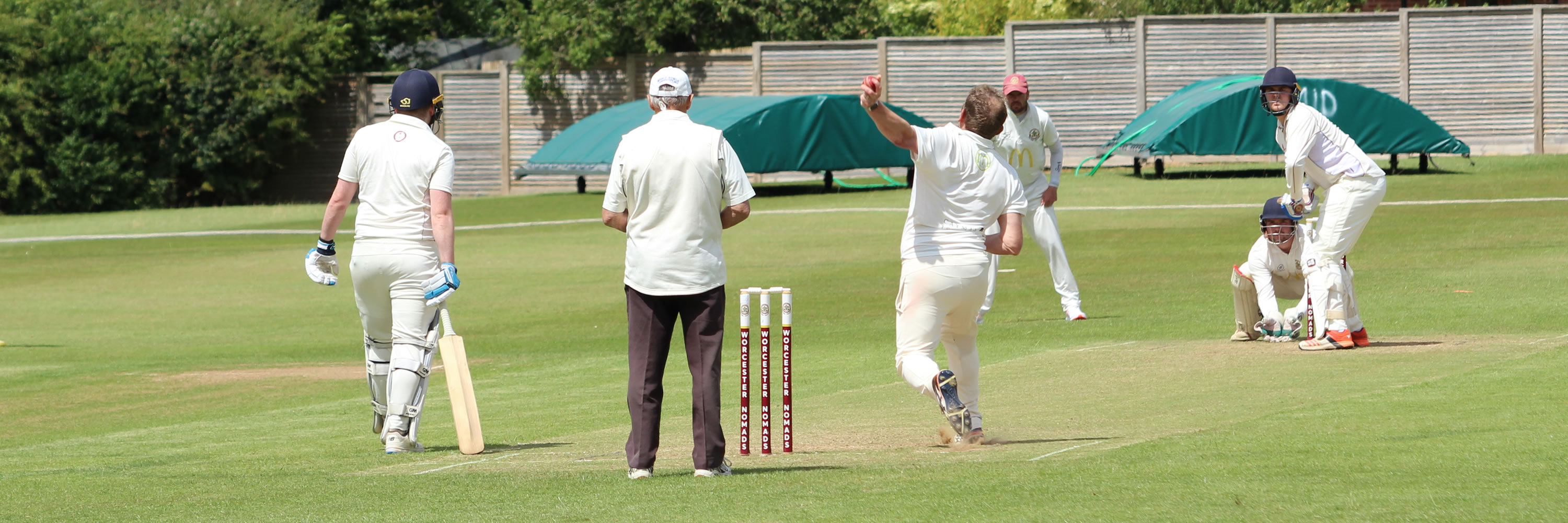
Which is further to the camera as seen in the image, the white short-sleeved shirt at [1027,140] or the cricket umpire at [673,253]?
the white short-sleeved shirt at [1027,140]

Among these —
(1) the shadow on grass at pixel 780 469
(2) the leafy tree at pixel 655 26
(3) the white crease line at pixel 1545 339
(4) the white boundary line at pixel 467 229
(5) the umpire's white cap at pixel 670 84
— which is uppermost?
(2) the leafy tree at pixel 655 26

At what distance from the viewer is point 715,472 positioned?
23.2 ft

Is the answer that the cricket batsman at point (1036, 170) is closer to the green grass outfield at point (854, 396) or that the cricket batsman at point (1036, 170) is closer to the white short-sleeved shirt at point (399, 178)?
the green grass outfield at point (854, 396)

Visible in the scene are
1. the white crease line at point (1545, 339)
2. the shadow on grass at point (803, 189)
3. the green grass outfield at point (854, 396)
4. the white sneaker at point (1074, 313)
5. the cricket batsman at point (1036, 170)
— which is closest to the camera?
the green grass outfield at point (854, 396)

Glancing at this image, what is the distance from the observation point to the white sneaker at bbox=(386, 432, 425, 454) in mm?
8484

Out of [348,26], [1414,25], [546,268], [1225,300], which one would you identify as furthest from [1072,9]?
[1225,300]

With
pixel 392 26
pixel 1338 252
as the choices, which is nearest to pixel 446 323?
pixel 1338 252

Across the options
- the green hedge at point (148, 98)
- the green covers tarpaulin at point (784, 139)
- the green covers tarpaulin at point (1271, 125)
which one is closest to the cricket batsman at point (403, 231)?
the green covers tarpaulin at point (784, 139)

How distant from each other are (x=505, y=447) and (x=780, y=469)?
2.07m

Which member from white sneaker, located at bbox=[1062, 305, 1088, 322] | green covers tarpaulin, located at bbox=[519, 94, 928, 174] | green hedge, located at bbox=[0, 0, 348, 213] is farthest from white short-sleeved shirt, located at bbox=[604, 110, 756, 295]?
green hedge, located at bbox=[0, 0, 348, 213]

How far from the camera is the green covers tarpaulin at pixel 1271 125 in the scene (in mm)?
28359

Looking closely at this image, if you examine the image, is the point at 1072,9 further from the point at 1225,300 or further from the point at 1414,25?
the point at 1225,300

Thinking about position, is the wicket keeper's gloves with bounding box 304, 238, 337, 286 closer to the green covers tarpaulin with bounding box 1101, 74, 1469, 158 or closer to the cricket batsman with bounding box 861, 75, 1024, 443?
the cricket batsman with bounding box 861, 75, 1024, 443

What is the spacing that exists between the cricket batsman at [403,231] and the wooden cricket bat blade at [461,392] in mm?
257
